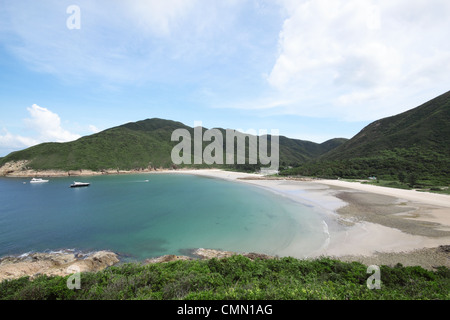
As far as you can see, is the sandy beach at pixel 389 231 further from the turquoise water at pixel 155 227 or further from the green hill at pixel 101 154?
the green hill at pixel 101 154

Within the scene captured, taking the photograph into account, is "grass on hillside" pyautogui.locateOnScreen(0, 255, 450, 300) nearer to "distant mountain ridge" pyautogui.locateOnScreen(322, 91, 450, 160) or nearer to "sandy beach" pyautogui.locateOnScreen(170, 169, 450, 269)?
"sandy beach" pyautogui.locateOnScreen(170, 169, 450, 269)

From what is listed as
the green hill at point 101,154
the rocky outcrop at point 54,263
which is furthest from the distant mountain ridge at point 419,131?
the rocky outcrop at point 54,263

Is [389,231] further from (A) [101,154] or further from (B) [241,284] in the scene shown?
(A) [101,154]

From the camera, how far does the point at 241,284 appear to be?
23.6 feet

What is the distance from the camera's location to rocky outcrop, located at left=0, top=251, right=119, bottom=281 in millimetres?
11766

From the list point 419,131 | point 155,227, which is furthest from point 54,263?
point 419,131

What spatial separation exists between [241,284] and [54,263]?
1501 centimetres

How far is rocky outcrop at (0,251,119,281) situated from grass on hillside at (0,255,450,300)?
5257 millimetres

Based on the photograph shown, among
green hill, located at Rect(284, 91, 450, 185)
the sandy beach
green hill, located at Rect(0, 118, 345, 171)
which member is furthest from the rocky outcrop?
green hill, located at Rect(0, 118, 345, 171)

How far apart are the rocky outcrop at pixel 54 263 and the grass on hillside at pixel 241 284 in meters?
5.26

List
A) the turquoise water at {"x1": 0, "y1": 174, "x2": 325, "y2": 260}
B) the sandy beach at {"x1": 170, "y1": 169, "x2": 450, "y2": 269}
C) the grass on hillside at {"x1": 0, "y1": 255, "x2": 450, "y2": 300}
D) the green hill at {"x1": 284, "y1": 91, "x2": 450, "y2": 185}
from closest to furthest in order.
Answer: the grass on hillside at {"x1": 0, "y1": 255, "x2": 450, "y2": 300} < the sandy beach at {"x1": 170, "y1": 169, "x2": 450, "y2": 269} < the turquoise water at {"x1": 0, "y1": 174, "x2": 325, "y2": 260} < the green hill at {"x1": 284, "y1": 91, "x2": 450, "y2": 185}

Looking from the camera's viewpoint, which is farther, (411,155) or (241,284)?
(411,155)

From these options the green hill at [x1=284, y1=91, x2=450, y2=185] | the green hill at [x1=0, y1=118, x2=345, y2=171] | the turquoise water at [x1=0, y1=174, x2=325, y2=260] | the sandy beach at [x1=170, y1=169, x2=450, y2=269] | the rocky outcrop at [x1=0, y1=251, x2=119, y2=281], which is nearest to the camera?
the rocky outcrop at [x1=0, y1=251, x2=119, y2=281]

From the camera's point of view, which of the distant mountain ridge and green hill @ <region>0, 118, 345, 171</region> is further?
green hill @ <region>0, 118, 345, 171</region>
